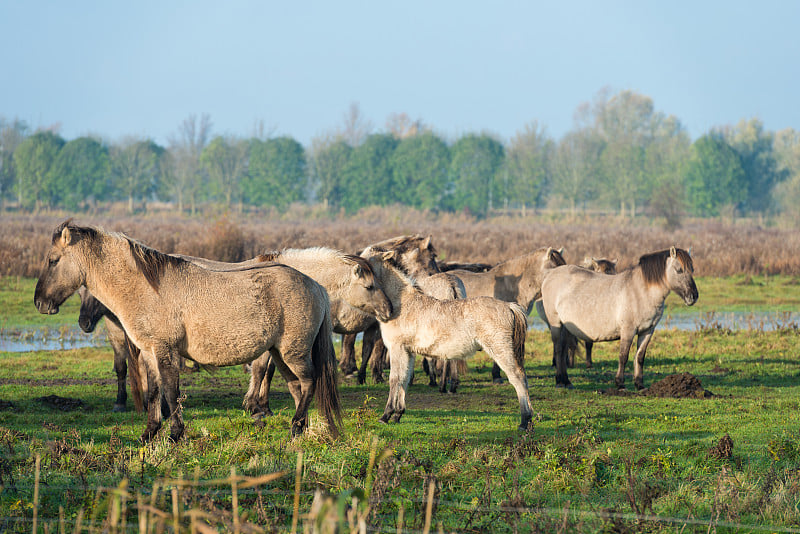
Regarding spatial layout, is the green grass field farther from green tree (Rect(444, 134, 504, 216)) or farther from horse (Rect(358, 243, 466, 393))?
green tree (Rect(444, 134, 504, 216))

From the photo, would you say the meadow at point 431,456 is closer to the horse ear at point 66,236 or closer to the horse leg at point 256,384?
the horse leg at point 256,384

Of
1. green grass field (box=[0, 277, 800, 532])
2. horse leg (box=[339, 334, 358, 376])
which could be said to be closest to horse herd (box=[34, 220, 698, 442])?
green grass field (box=[0, 277, 800, 532])

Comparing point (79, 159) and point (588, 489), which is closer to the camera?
point (588, 489)

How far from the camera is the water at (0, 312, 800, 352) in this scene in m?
17.0

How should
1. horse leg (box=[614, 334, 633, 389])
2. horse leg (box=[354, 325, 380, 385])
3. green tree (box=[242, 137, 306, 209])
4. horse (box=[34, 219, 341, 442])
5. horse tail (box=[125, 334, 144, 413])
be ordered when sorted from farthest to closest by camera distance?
green tree (box=[242, 137, 306, 209]) → horse leg (box=[354, 325, 380, 385]) → horse leg (box=[614, 334, 633, 389]) → horse tail (box=[125, 334, 144, 413]) → horse (box=[34, 219, 341, 442])

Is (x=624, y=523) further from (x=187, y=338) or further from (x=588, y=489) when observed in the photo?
(x=187, y=338)

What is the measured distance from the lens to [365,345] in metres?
13.1

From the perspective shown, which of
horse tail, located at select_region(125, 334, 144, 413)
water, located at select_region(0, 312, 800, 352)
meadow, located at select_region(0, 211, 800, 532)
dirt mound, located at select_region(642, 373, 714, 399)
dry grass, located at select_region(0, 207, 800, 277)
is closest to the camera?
meadow, located at select_region(0, 211, 800, 532)

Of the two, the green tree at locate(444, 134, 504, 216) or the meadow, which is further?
the green tree at locate(444, 134, 504, 216)

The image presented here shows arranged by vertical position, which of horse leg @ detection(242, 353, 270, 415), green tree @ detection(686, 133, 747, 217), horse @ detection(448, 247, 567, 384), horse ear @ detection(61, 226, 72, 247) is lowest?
horse leg @ detection(242, 353, 270, 415)

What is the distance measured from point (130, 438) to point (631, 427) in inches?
230

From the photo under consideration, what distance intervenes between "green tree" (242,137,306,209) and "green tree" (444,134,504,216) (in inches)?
697

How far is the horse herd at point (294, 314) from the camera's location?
834 centimetres

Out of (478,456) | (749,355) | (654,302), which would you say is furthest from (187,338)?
(749,355)
